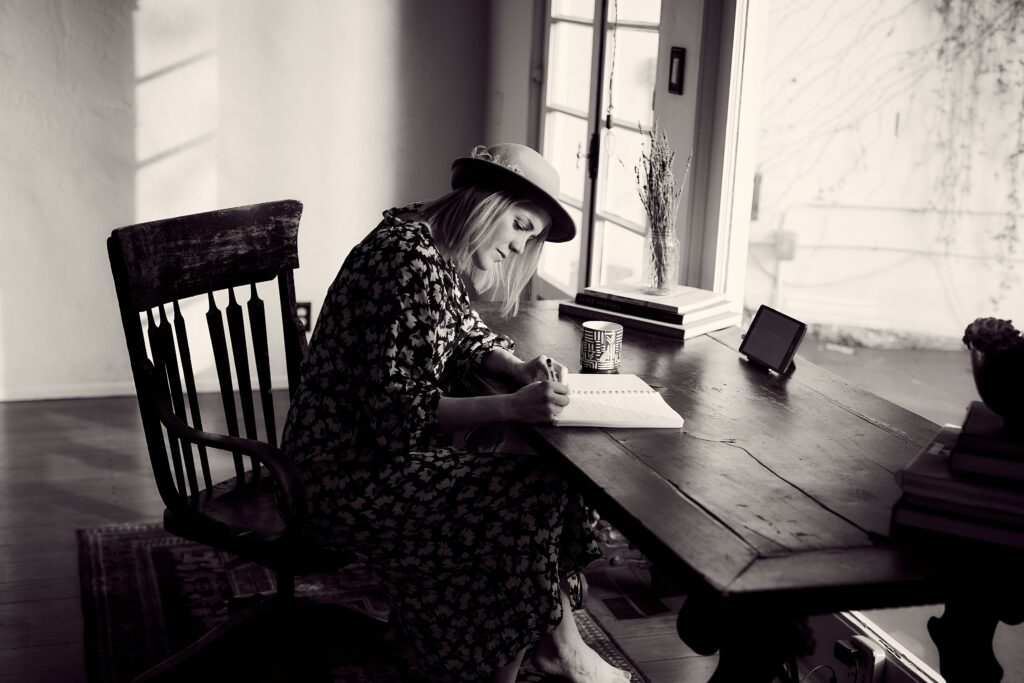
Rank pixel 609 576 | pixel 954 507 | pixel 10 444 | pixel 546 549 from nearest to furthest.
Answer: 1. pixel 954 507
2. pixel 546 549
3. pixel 609 576
4. pixel 10 444

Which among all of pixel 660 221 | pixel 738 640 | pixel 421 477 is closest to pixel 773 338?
pixel 660 221

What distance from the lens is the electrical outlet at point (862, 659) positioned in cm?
217

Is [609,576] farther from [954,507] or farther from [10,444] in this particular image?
[10,444]

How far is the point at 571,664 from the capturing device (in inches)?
89.1

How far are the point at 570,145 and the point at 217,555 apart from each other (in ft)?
5.96

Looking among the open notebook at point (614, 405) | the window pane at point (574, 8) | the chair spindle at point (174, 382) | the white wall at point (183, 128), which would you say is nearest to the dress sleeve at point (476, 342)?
the open notebook at point (614, 405)

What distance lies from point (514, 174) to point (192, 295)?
72 cm

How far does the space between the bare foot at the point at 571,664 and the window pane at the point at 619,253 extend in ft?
4.06

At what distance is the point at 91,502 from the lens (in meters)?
3.24

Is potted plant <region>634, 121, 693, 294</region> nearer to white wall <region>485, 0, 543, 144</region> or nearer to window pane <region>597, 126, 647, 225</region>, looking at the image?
window pane <region>597, 126, 647, 225</region>

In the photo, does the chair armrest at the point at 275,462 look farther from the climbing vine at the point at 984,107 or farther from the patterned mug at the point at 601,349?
the climbing vine at the point at 984,107

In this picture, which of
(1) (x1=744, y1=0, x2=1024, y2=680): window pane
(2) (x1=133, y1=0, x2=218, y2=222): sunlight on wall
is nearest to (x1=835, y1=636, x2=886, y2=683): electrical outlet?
(1) (x1=744, y1=0, x2=1024, y2=680): window pane

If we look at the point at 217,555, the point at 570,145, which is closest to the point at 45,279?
the point at 217,555

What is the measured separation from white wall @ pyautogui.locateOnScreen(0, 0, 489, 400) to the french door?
2.56 ft
